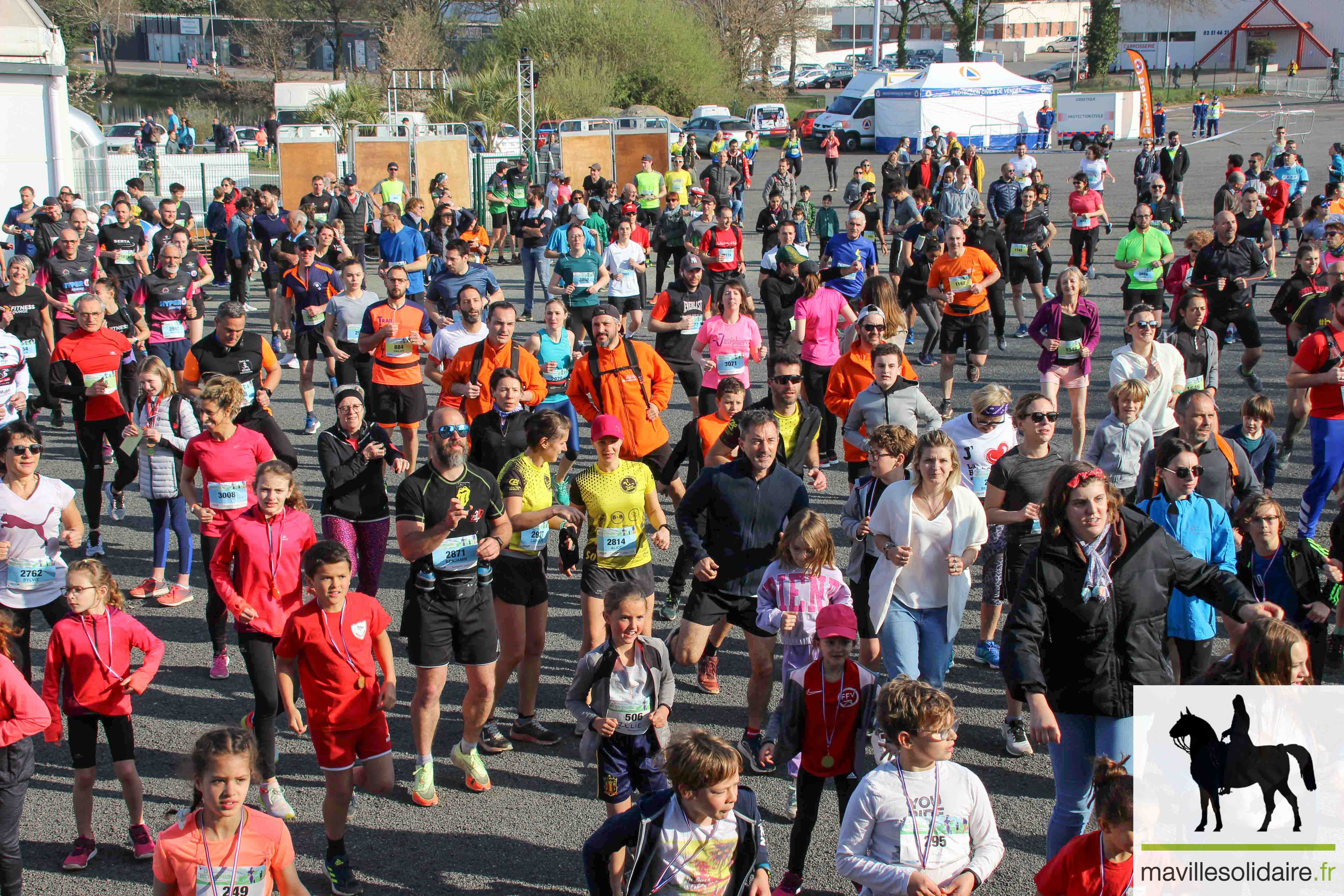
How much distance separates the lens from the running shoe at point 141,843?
17.1 feet

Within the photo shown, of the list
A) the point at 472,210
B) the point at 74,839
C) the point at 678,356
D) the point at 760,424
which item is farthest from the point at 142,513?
the point at 472,210

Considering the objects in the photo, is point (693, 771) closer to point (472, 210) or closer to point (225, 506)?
point (225, 506)

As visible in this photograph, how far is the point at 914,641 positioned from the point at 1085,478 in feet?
4.41

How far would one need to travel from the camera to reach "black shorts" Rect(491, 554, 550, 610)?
6008mm

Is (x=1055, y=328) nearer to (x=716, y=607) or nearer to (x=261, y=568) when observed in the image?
(x=716, y=607)

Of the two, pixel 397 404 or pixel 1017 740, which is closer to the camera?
pixel 1017 740

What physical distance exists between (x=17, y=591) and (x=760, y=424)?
3752mm

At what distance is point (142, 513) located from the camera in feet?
33.2

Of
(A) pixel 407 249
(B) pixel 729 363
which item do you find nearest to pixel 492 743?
(B) pixel 729 363

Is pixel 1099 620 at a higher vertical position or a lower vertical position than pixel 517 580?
higher

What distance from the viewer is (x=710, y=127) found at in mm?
43719

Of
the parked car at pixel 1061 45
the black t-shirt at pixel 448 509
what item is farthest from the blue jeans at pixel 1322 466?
the parked car at pixel 1061 45

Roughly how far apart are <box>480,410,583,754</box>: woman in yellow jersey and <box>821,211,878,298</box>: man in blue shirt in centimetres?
638

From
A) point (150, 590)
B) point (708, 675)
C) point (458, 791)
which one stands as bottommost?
point (458, 791)
